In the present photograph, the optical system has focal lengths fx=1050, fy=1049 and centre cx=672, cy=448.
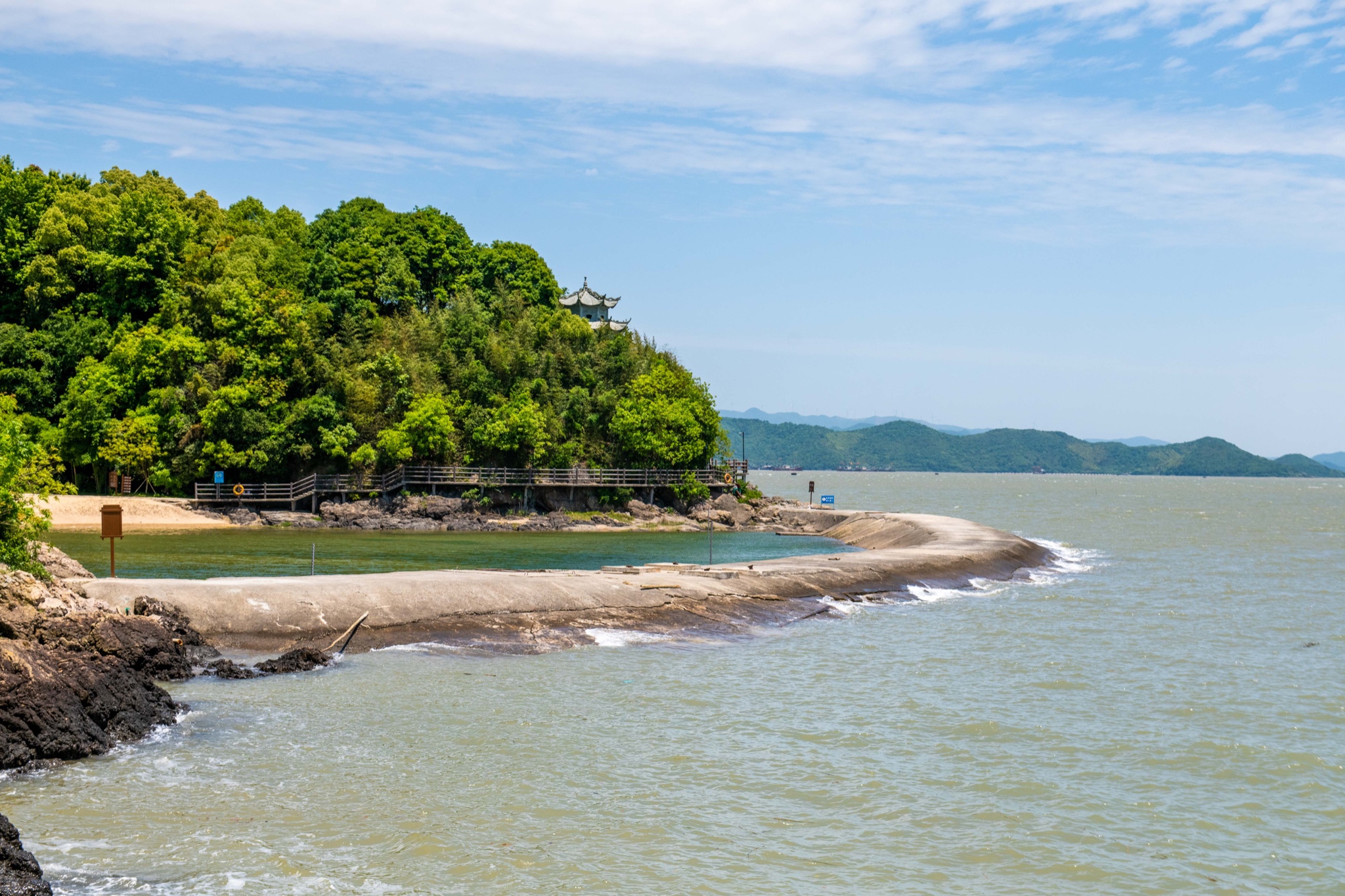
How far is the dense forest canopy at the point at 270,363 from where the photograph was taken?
62688 mm

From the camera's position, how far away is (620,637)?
24.1 metres

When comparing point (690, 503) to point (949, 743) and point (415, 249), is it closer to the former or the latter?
point (415, 249)

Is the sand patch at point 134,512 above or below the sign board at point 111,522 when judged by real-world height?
below

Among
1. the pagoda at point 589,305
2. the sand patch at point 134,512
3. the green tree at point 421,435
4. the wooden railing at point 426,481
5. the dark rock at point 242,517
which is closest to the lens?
the sand patch at point 134,512

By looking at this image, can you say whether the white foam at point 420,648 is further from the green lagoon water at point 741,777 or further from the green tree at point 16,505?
the green tree at point 16,505

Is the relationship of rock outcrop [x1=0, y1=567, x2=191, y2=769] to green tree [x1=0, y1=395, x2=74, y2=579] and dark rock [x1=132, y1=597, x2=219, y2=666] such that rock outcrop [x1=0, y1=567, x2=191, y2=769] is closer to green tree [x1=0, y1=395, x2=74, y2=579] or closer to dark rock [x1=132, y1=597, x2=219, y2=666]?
green tree [x1=0, y1=395, x2=74, y2=579]

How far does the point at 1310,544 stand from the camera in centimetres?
5962

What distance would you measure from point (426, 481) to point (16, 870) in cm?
5547

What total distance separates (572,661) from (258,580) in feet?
27.3

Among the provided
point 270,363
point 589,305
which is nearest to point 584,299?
point 589,305

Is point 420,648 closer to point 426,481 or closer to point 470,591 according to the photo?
point 470,591

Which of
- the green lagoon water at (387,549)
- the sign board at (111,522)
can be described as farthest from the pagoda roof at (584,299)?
the sign board at (111,522)

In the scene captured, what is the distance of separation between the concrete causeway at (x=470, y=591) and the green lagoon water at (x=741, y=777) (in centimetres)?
198

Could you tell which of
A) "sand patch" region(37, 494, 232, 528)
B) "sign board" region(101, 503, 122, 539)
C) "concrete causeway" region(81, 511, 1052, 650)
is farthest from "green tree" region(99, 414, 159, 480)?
"sign board" region(101, 503, 122, 539)
